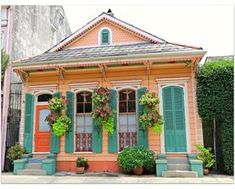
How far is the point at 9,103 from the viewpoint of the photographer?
11.2 meters

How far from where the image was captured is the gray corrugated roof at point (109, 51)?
9883mm

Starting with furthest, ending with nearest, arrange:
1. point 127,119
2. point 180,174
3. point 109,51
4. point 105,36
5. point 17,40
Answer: point 17,40 → point 105,36 → point 109,51 → point 127,119 → point 180,174

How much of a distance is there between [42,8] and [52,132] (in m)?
7.26

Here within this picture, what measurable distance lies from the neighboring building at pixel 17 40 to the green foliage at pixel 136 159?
182 inches

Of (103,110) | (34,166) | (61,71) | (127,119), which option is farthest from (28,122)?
(127,119)

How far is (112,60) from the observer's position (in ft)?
31.7

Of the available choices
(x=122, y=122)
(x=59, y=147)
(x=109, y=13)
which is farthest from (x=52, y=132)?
(x=109, y=13)

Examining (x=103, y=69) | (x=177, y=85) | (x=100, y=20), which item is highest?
(x=100, y=20)

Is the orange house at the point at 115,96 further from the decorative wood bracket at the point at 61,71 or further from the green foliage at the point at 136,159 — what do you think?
the green foliage at the point at 136,159

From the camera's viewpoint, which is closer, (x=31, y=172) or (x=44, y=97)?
(x=31, y=172)

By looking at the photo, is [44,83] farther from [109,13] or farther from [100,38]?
[109,13]

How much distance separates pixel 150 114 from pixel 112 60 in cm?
215

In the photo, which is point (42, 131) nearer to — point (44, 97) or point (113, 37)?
point (44, 97)

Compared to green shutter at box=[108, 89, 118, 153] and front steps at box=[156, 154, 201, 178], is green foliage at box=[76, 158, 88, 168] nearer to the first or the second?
green shutter at box=[108, 89, 118, 153]
